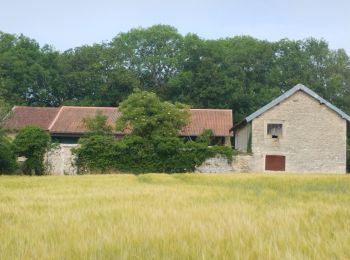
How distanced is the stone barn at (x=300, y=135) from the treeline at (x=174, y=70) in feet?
45.7

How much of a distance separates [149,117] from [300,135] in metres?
10.4

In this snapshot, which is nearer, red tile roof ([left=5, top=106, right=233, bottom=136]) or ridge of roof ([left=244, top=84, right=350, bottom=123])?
ridge of roof ([left=244, top=84, right=350, bottom=123])

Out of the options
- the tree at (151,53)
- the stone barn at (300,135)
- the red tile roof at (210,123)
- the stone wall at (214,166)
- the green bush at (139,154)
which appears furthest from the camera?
the tree at (151,53)

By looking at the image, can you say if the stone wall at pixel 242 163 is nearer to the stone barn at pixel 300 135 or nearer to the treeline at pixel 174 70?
the stone barn at pixel 300 135

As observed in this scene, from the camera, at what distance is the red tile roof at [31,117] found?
3988cm

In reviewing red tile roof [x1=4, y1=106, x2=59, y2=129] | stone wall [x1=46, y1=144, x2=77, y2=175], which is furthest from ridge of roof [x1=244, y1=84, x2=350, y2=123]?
red tile roof [x1=4, y1=106, x2=59, y2=129]

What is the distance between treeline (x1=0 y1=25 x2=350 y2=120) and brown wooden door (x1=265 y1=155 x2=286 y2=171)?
48.2 feet

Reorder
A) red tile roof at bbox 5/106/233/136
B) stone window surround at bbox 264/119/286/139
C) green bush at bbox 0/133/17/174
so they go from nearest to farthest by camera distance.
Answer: green bush at bbox 0/133/17/174, stone window surround at bbox 264/119/286/139, red tile roof at bbox 5/106/233/136

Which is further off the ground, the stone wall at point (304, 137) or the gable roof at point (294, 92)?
the gable roof at point (294, 92)

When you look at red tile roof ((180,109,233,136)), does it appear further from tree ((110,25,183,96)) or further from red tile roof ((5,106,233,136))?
tree ((110,25,183,96))

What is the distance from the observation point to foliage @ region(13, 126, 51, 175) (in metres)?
28.1

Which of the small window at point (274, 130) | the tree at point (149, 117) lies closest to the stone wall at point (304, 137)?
the small window at point (274, 130)

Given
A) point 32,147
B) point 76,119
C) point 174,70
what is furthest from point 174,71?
point 32,147

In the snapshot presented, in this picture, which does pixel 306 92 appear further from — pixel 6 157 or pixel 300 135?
pixel 6 157
